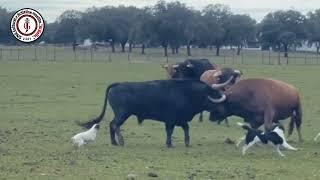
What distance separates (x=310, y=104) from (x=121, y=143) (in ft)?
48.4

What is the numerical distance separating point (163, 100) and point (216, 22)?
107 m

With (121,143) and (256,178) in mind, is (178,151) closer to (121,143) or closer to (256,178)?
(121,143)

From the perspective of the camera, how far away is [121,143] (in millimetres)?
18203

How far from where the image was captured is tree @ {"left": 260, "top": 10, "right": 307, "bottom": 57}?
12594 cm

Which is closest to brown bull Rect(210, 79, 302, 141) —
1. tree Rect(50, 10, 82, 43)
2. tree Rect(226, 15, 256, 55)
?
tree Rect(50, 10, 82, 43)

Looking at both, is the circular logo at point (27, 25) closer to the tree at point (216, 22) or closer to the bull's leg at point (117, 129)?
the bull's leg at point (117, 129)

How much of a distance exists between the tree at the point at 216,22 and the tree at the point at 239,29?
1.02 metres

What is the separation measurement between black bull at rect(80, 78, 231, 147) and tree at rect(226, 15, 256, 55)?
4291 inches

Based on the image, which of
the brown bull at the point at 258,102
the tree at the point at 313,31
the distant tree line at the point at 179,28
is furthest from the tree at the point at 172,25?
the brown bull at the point at 258,102

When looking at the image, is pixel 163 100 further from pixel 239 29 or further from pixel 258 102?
pixel 239 29

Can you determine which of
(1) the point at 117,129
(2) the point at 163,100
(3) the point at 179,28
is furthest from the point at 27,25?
(3) the point at 179,28

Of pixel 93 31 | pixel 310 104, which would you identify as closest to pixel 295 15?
pixel 93 31

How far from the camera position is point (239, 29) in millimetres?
127938

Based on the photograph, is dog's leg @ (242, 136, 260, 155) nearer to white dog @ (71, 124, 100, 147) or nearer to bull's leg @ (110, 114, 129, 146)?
bull's leg @ (110, 114, 129, 146)
